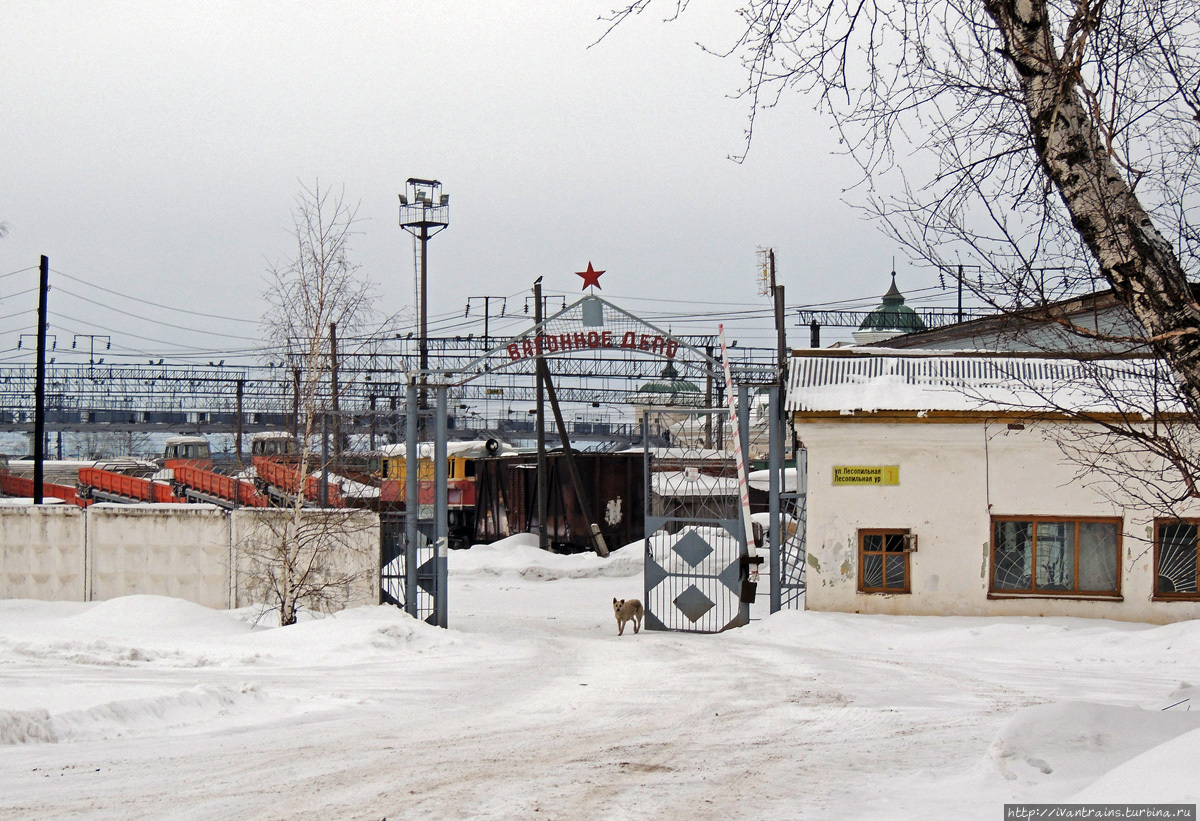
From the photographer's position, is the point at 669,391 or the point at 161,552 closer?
the point at 161,552

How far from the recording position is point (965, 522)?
15.4 m

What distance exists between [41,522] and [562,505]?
54.0 feet

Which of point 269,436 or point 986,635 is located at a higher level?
point 269,436

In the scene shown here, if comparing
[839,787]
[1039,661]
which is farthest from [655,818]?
[1039,661]

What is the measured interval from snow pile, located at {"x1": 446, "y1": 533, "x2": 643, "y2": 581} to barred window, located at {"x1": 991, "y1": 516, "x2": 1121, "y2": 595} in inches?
538

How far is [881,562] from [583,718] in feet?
26.2

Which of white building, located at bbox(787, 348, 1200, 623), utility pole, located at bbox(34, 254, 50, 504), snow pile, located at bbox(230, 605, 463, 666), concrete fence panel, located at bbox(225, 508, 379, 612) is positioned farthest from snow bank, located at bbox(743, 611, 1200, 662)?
utility pole, located at bbox(34, 254, 50, 504)

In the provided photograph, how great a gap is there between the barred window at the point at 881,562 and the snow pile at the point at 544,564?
42.0 ft

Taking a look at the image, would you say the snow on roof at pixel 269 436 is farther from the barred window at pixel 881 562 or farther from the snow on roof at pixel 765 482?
the snow on roof at pixel 765 482

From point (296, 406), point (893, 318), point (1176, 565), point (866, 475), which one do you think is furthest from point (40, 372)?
point (893, 318)

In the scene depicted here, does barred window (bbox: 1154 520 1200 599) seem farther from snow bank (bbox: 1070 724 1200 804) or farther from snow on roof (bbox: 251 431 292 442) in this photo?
snow on roof (bbox: 251 431 292 442)

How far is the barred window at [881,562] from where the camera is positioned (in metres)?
15.5

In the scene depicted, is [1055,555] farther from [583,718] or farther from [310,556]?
[310,556]

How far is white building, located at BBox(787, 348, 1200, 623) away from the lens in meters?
15.0
